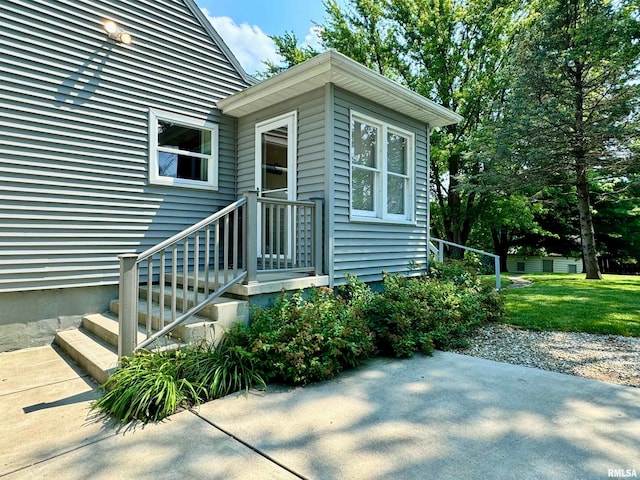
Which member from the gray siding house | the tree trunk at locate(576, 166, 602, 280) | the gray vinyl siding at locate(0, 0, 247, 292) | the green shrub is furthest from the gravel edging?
the tree trunk at locate(576, 166, 602, 280)

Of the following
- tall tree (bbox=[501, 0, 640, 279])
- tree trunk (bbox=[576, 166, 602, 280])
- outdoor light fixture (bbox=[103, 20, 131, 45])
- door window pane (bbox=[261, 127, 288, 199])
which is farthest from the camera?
tree trunk (bbox=[576, 166, 602, 280])

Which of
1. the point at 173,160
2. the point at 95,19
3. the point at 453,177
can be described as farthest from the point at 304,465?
the point at 453,177

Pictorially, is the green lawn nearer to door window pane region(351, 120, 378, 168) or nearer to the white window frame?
door window pane region(351, 120, 378, 168)

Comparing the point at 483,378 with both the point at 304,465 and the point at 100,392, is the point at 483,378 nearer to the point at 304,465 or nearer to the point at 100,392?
the point at 304,465

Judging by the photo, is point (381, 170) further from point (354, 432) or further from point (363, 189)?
point (354, 432)

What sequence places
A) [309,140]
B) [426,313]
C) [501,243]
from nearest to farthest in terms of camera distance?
1. [426,313]
2. [309,140]
3. [501,243]

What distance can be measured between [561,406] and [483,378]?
0.70 metres

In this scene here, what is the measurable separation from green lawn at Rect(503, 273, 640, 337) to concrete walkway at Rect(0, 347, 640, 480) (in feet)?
7.36

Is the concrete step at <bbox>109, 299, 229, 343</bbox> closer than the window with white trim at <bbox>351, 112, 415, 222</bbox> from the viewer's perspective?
Yes

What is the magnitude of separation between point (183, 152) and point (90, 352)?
10.6ft

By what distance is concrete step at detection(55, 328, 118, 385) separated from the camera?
338 centimetres

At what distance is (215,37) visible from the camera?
610 cm

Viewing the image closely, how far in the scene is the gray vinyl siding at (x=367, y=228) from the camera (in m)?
5.13

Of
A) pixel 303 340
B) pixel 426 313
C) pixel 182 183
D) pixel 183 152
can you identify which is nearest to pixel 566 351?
pixel 426 313
